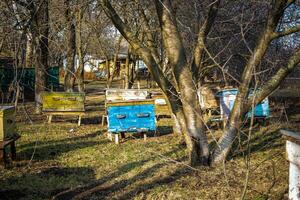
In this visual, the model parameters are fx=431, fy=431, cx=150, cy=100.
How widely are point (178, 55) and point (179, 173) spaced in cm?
211

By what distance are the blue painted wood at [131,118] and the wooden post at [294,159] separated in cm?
727

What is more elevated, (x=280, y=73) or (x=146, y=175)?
(x=280, y=73)

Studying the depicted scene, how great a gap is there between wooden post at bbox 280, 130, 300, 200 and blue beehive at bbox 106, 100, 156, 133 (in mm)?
7256

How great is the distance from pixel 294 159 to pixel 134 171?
173 inches

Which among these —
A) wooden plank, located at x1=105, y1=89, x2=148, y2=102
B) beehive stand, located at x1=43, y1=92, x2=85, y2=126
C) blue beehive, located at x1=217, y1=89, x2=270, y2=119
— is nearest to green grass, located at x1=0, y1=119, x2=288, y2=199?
blue beehive, located at x1=217, y1=89, x2=270, y2=119

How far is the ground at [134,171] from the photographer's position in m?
6.57

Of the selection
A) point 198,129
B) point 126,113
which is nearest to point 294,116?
point 126,113

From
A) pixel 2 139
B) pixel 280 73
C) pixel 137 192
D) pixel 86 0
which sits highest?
pixel 86 0

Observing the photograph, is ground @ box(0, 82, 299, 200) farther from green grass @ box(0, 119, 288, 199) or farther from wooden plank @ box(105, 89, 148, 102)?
wooden plank @ box(105, 89, 148, 102)

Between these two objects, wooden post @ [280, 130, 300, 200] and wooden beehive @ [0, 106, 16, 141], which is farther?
wooden beehive @ [0, 106, 16, 141]

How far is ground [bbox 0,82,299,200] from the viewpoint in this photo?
6574 millimetres

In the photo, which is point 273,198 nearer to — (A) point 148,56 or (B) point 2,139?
(A) point 148,56

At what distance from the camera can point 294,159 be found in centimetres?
402

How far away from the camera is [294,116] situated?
15.5 metres
